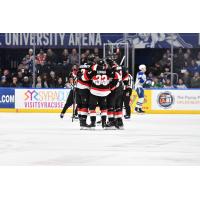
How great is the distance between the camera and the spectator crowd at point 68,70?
76.9 ft

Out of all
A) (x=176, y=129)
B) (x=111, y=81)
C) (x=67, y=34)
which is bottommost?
(x=176, y=129)

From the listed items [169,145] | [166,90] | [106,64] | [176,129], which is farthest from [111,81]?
[166,90]

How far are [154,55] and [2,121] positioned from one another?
7.52 meters

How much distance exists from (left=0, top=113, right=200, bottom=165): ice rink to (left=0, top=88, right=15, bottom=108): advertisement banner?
222 inches

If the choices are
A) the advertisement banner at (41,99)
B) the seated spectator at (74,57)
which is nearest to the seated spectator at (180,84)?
the seated spectator at (74,57)

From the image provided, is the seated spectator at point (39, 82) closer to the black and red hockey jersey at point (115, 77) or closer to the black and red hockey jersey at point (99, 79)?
the black and red hockey jersey at point (115, 77)

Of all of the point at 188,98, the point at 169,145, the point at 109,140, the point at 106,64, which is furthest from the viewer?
the point at 188,98

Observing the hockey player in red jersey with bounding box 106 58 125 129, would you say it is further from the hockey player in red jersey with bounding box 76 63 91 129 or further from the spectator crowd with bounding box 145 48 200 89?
the spectator crowd with bounding box 145 48 200 89

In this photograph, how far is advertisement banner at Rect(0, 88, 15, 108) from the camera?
23594 millimetres

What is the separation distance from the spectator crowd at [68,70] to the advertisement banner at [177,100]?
0.32 m

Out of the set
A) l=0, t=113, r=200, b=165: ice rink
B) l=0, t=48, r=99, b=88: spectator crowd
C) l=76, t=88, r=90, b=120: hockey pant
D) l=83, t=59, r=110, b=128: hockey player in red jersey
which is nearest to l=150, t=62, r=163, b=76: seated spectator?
l=0, t=48, r=99, b=88: spectator crowd

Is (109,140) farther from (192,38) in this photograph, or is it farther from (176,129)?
(192,38)

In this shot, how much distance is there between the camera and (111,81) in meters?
14.8

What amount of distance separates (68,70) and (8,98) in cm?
212
